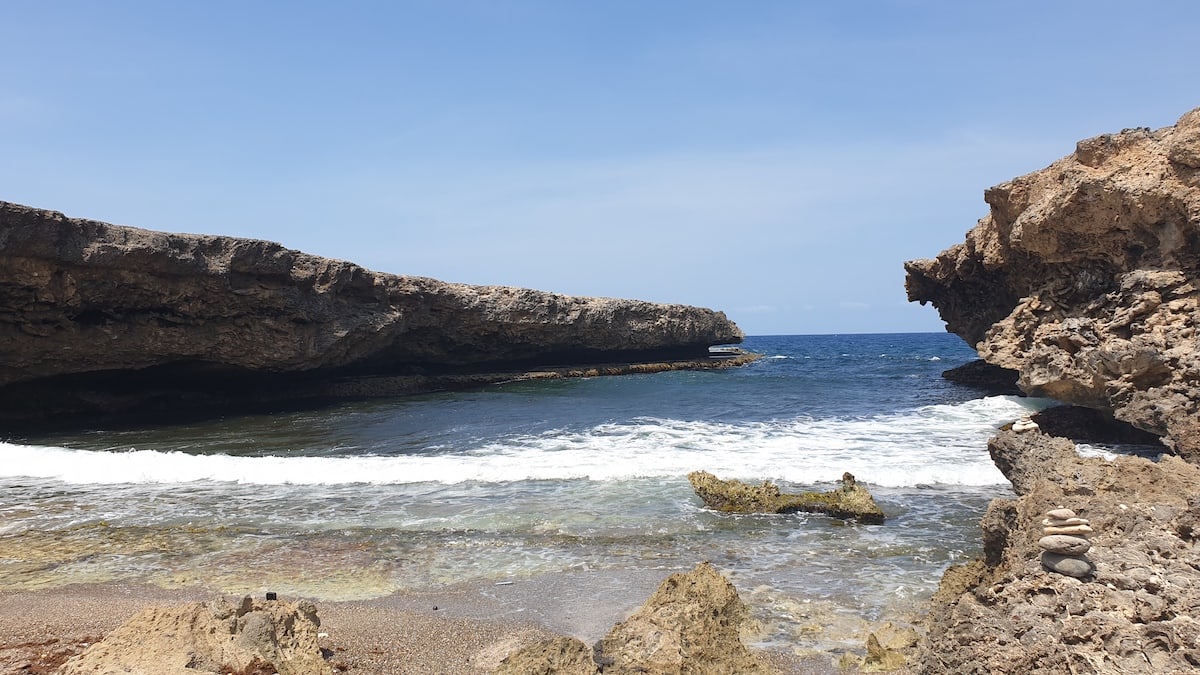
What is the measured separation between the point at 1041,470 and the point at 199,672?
5.97 meters

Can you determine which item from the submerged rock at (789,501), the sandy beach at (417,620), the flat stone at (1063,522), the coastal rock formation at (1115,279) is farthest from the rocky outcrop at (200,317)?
the flat stone at (1063,522)

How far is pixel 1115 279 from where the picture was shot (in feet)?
39.0

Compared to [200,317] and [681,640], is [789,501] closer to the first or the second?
[681,640]

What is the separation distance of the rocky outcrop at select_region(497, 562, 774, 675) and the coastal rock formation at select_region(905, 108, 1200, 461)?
726cm

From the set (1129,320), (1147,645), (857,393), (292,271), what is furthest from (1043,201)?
(292,271)

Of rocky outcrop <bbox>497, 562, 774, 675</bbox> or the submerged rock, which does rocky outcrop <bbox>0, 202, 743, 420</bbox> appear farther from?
rocky outcrop <bbox>497, 562, 774, 675</bbox>

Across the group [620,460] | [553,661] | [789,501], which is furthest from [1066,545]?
[620,460]

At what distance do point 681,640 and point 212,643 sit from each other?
7.80 ft

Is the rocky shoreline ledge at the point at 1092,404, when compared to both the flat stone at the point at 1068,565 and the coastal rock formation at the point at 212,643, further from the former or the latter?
the coastal rock formation at the point at 212,643

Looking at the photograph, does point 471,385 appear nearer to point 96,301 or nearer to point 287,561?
point 96,301

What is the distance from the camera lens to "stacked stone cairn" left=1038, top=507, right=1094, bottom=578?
350cm

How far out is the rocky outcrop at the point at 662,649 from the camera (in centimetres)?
357

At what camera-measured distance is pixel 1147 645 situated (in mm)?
2979

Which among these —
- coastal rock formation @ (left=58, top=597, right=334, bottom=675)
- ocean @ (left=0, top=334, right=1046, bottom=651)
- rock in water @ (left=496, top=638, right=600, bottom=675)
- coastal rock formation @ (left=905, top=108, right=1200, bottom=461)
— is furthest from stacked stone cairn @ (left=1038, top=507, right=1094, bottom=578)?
coastal rock formation @ (left=905, top=108, right=1200, bottom=461)
